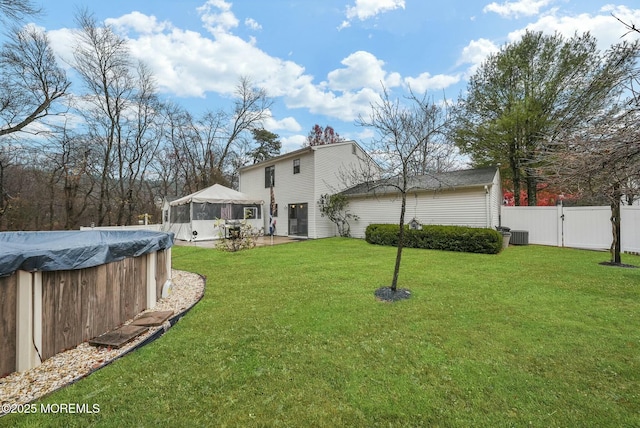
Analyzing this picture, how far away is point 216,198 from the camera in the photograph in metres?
14.5

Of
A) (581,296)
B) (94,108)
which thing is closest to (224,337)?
(581,296)

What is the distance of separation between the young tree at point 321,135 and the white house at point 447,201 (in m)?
15.5

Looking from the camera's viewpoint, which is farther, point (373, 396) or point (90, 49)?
point (90, 49)

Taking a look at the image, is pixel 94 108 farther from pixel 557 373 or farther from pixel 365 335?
pixel 557 373

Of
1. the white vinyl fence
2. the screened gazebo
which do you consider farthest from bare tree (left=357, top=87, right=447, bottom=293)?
the screened gazebo

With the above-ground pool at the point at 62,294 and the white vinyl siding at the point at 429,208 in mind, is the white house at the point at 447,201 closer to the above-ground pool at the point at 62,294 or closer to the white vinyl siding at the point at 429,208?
the white vinyl siding at the point at 429,208

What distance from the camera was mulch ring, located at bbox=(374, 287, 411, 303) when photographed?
14.3 feet

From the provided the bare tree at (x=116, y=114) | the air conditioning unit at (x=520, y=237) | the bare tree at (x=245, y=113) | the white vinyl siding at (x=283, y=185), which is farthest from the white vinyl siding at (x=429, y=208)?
the bare tree at (x=116, y=114)

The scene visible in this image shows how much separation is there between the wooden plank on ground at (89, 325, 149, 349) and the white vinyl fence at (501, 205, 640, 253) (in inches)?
505

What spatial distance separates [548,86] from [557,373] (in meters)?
14.5

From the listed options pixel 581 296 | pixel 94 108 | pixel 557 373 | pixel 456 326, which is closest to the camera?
pixel 557 373

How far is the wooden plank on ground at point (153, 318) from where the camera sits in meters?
3.48

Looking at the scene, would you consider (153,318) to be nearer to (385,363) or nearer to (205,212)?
(385,363)

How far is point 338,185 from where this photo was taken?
15.3 metres
